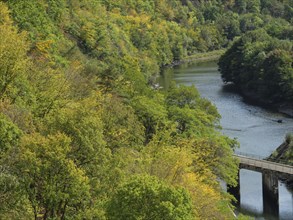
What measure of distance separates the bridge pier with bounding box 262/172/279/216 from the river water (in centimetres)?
57

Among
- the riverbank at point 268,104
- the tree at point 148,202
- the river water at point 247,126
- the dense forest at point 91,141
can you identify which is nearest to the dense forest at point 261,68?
the riverbank at point 268,104

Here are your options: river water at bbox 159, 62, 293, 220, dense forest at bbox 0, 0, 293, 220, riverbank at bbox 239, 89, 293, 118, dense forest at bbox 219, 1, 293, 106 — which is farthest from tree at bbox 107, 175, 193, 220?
dense forest at bbox 219, 1, 293, 106

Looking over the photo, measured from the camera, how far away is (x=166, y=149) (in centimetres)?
4203

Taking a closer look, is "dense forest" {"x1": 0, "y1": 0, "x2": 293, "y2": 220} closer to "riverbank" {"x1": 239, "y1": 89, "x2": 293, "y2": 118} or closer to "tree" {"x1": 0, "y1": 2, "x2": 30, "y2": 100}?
"tree" {"x1": 0, "y1": 2, "x2": 30, "y2": 100}

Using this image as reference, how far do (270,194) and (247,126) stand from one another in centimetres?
2990

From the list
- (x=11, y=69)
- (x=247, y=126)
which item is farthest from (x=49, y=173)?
(x=247, y=126)

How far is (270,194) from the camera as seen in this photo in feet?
201

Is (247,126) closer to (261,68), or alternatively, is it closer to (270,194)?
(261,68)

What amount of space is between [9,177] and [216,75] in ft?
379

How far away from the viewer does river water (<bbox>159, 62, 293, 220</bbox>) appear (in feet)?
205

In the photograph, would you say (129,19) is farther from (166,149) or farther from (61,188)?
(61,188)

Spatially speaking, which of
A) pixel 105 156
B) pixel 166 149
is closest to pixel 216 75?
pixel 166 149

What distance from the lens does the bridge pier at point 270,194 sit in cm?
6006

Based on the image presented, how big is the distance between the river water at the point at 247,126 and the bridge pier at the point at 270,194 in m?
0.57
